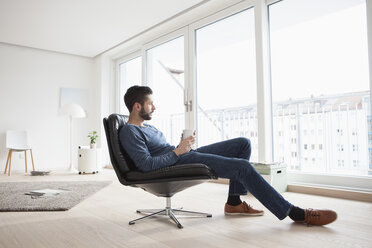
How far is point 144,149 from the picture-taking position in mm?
1997

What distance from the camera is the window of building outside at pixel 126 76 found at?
6.67m

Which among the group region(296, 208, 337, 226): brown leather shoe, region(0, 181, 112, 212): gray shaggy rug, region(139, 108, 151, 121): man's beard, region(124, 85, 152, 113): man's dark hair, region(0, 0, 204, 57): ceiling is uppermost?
region(0, 0, 204, 57): ceiling

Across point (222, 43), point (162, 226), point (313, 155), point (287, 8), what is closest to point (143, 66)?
point (222, 43)

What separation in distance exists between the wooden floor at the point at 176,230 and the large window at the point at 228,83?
302cm

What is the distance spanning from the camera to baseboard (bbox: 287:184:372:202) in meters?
2.80

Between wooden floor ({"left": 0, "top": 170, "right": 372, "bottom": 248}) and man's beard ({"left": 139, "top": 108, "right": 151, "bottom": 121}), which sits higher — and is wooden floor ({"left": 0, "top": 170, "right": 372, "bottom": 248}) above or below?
below

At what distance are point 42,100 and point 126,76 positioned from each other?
1812 mm

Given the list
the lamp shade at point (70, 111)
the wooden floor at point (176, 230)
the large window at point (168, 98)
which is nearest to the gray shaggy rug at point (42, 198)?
the wooden floor at point (176, 230)

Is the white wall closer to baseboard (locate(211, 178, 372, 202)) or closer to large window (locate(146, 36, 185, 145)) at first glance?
large window (locate(146, 36, 185, 145))

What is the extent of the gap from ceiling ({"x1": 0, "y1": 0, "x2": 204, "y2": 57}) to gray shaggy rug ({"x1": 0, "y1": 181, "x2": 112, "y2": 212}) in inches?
98.4

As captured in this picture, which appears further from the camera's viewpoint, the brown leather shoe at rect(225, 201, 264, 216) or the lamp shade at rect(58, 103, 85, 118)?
the lamp shade at rect(58, 103, 85, 118)

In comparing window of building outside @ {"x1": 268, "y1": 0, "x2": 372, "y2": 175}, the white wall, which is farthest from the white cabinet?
window of building outside @ {"x1": 268, "y1": 0, "x2": 372, "y2": 175}

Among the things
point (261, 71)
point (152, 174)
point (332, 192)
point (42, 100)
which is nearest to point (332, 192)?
point (332, 192)

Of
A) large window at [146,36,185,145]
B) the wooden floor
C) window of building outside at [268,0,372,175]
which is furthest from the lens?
large window at [146,36,185,145]
